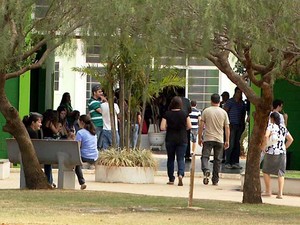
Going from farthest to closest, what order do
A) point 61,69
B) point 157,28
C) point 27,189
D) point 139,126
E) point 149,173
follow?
point 61,69 < point 139,126 < point 149,173 < point 27,189 < point 157,28

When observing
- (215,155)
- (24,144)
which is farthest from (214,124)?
(24,144)

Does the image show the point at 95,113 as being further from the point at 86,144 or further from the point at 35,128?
the point at 35,128

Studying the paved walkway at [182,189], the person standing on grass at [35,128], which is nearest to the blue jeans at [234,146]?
the paved walkway at [182,189]

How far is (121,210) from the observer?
15914 mm

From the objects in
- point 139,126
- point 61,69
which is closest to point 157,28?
point 139,126

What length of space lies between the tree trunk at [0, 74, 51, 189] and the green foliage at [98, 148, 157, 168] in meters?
3.29

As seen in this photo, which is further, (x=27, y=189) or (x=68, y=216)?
(x=27, y=189)

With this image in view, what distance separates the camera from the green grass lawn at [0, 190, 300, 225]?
14.4m

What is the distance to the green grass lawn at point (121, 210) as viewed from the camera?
14.4 meters

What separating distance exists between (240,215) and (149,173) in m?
6.74

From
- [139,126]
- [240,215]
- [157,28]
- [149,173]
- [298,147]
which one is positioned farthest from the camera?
[298,147]

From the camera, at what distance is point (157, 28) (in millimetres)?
14211

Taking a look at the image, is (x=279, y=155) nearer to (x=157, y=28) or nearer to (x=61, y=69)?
(x=157, y=28)

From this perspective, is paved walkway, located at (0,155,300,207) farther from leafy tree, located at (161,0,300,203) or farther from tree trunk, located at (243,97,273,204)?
leafy tree, located at (161,0,300,203)
